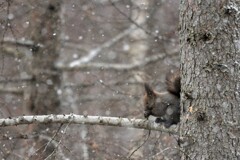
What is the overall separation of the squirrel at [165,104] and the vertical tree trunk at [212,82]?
1.46 meters

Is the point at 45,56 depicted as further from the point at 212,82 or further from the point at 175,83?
the point at 212,82

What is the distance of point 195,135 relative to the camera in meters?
4.83

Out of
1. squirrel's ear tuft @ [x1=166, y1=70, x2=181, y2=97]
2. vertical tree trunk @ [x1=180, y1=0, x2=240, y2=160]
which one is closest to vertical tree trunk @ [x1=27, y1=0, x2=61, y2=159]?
squirrel's ear tuft @ [x1=166, y1=70, x2=181, y2=97]

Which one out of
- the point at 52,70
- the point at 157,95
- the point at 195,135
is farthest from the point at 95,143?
the point at 52,70

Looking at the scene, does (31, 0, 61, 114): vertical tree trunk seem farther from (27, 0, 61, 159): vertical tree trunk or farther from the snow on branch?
the snow on branch

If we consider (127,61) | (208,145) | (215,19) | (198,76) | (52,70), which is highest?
(215,19)

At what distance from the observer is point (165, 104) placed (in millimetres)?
6770

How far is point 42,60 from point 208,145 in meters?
6.30

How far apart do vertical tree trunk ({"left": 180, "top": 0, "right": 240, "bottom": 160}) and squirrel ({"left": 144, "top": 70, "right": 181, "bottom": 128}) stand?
4.78 ft

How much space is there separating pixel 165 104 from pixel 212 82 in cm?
202

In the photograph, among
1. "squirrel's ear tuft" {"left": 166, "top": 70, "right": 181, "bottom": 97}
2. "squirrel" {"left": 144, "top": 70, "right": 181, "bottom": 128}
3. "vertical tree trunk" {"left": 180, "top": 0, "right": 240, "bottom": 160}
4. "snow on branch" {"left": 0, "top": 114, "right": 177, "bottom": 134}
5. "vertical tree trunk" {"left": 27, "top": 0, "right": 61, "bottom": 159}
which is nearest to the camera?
"vertical tree trunk" {"left": 180, "top": 0, "right": 240, "bottom": 160}

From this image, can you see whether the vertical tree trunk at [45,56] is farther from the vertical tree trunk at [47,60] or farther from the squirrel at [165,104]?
the squirrel at [165,104]

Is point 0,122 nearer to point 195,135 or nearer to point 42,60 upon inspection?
point 195,135

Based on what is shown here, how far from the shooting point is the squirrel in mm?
6504
